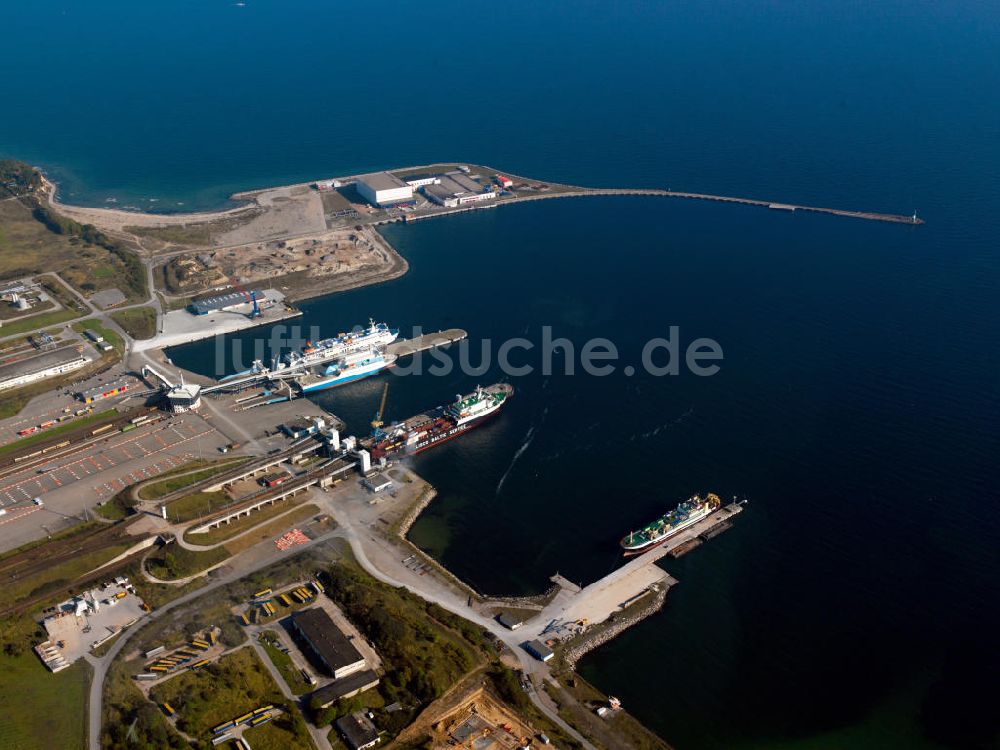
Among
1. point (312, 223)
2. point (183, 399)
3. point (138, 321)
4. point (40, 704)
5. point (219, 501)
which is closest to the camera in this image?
point (40, 704)

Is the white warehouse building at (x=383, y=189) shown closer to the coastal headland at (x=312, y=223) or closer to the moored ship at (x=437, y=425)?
the coastal headland at (x=312, y=223)

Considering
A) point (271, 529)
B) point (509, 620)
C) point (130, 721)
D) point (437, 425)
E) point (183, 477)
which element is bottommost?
point (130, 721)

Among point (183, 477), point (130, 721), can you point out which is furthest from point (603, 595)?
point (183, 477)

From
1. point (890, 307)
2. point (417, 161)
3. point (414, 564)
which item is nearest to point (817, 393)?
point (890, 307)

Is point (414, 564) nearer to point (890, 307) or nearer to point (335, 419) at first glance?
point (335, 419)

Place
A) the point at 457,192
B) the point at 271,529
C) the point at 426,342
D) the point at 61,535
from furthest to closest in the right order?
the point at 457,192
the point at 426,342
the point at 271,529
the point at 61,535

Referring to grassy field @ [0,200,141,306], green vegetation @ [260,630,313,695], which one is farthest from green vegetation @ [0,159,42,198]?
green vegetation @ [260,630,313,695]

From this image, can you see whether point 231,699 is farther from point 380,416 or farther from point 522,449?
point 380,416

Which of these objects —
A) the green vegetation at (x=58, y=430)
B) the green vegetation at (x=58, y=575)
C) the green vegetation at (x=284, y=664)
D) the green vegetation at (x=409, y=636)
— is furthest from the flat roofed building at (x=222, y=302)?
the green vegetation at (x=284, y=664)
